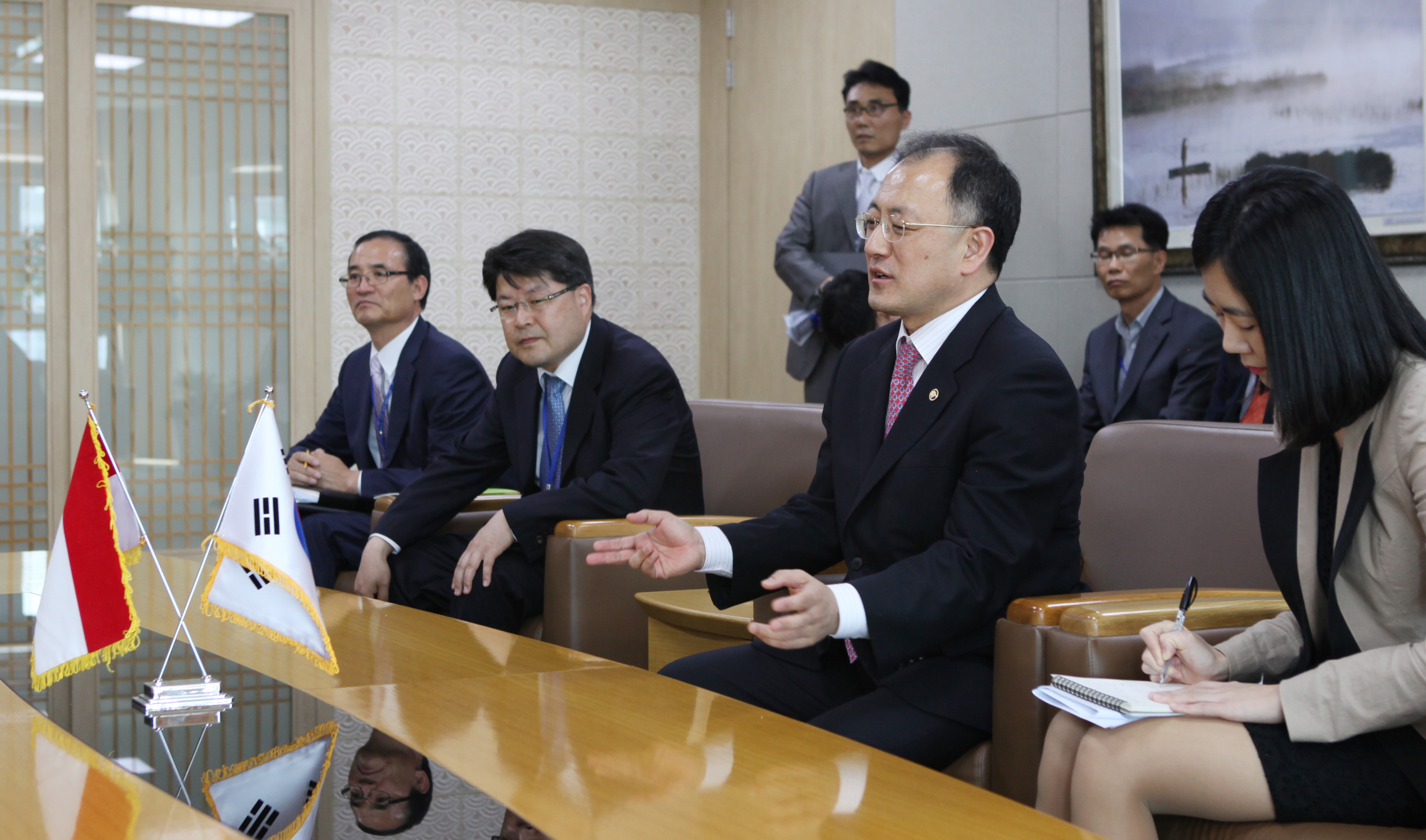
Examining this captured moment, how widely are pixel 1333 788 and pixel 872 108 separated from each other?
11.3 ft

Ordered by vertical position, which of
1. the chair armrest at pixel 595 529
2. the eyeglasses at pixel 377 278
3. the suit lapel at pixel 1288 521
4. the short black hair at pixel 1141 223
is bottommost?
the chair armrest at pixel 595 529

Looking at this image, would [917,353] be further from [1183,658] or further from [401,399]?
[401,399]

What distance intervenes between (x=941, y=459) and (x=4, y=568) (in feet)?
7.39

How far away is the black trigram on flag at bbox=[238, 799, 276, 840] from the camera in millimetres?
1212

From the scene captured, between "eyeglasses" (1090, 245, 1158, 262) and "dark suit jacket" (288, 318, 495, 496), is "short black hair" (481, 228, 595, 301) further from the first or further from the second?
"eyeglasses" (1090, 245, 1158, 262)

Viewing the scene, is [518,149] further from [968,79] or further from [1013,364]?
[1013,364]

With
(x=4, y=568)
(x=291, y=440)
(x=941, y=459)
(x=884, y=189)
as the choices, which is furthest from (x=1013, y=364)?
(x=291, y=440)

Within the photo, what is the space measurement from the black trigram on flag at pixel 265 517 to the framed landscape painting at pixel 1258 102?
9.66ft

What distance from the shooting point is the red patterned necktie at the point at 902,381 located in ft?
6.68

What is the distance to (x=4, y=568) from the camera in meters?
3.00

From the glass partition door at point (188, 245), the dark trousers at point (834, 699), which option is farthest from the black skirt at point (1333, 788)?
the glass partition door at point (188, 245)

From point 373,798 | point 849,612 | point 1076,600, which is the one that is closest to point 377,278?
point 849,612

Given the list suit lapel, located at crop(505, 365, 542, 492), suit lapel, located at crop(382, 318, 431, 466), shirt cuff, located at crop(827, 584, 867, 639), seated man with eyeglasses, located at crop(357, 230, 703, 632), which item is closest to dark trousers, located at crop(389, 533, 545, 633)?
seated man with eyeglasses, located at crop(357, 230, 703, 632)

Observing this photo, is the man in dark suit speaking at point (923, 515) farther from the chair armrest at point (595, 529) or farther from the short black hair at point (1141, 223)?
the short black hair at point (1141, 223)
